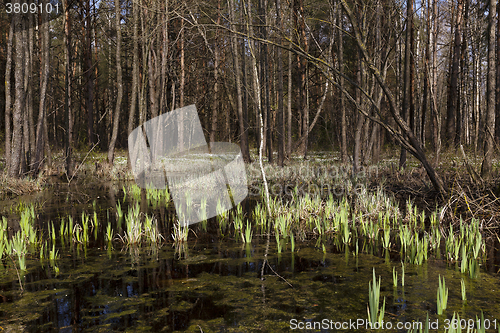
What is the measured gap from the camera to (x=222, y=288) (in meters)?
3.07

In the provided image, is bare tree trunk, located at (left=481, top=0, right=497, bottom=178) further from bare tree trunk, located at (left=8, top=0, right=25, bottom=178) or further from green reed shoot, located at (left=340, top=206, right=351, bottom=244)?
bare tree trunk, located at (left=8, top=0, right=25, bottom=178)

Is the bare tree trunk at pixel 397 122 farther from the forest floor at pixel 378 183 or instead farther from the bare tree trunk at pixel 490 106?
the bare tree trunk at pixel 490 106

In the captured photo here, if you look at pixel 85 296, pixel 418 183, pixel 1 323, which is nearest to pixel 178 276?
pixel 85 296

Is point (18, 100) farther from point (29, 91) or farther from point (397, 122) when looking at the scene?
point (397, 122)

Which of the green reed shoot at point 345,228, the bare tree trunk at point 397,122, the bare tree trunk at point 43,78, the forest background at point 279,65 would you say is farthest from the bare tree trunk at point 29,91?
the bare tree trunk at point 397,122

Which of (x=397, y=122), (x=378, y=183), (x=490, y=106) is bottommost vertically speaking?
(x=378, y=183)

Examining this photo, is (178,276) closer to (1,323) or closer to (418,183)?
(1,323)

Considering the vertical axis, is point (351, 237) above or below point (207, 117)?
below

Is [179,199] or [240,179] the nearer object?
[179,199]

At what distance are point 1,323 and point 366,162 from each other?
30.8 feet

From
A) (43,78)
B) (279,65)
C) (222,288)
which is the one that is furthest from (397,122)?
(43,78)

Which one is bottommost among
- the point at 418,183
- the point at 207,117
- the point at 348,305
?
the point at 348,305

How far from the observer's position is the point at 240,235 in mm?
4820

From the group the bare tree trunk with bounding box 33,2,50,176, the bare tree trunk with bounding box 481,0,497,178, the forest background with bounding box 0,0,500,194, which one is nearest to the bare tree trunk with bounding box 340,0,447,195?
the forest background with bounding box 0,0,500,194
